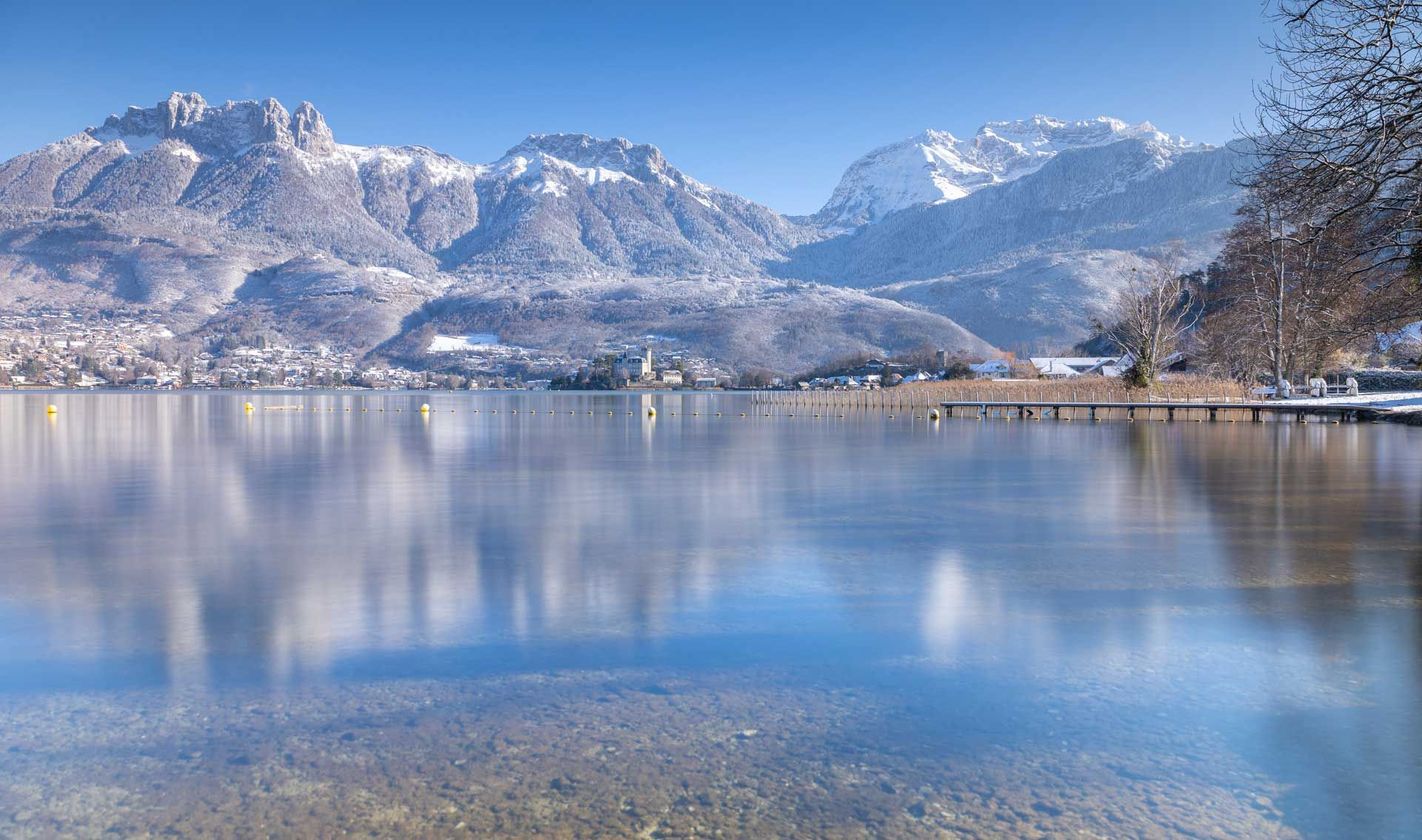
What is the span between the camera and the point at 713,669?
24.5ft

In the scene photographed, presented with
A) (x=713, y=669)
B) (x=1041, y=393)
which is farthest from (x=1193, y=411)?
(x=713, y=669)

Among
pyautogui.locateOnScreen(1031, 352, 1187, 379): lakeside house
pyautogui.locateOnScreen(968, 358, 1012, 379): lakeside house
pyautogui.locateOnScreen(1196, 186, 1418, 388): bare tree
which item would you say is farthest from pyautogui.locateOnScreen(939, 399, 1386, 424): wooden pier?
pyautogui.locateOnScreen(968, 358, 1012, 379): lakeside house

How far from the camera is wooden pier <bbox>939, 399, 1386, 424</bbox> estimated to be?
155ft

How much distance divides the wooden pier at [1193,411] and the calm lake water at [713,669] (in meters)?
34.0

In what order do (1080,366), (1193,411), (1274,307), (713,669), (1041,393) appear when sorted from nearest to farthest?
(713,669), (1274,307), (1193,411), (1041,393), (1080,366)

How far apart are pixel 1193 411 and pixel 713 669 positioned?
58228 mm

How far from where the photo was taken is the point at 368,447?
3441 cm

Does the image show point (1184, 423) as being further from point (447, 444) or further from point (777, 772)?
point (777, 772)

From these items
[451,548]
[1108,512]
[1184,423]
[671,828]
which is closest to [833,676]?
[671,828]

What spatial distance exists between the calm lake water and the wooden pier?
34.0 meters

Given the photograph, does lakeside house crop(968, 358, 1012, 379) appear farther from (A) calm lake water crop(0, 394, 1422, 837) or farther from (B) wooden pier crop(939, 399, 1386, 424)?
(A) calm lake water crop(0, 394, 1422, 837)

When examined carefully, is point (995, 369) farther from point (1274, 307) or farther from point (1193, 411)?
point (1274, 307)

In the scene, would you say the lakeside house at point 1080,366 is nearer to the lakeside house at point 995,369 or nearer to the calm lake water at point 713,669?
the lakeside house at point 995,369

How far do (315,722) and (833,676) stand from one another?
11.1 ft
